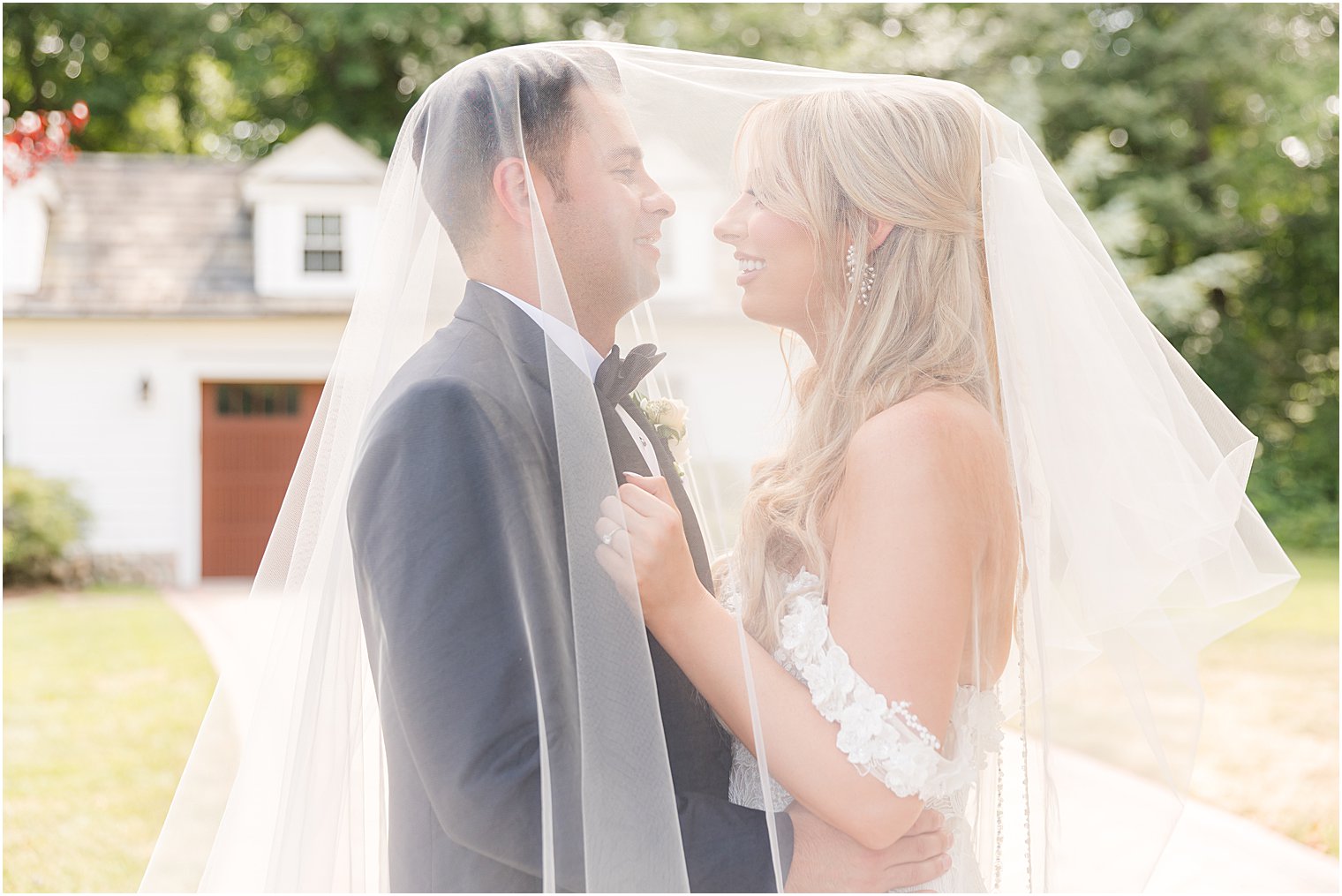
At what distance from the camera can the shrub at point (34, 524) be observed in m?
13.9

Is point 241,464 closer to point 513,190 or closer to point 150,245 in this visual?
point 150,245

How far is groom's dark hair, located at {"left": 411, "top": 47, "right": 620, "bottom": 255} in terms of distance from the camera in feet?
6.35

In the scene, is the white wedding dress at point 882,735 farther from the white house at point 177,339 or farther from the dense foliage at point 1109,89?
the dense foliage at point 1109,89

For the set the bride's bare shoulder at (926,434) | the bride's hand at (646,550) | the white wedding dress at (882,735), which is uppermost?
the bride's bare shoulder at (926,434)

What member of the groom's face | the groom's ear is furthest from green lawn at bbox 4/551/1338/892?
the groom's ear

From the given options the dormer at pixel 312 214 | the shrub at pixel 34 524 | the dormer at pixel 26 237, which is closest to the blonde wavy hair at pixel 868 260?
the shrub at pixel 34 524

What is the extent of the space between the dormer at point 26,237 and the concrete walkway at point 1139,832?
19.9 ft

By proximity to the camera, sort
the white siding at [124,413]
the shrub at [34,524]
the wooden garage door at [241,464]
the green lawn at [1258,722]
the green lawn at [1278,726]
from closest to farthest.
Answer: the green lawn at [1258,722] → the green lawn at [1278,726] → the shrub at [34,524] → the white siding at [124,413] → the wooden garage door at [241,464]

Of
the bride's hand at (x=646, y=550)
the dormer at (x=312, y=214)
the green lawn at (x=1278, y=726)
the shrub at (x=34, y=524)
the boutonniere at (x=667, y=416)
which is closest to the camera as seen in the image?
the bride's hand at (x=646, y=550)

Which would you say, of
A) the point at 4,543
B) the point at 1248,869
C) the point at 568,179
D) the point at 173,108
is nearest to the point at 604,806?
the point at 568,179

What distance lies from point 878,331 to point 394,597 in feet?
3.11

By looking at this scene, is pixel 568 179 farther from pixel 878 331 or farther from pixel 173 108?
pixel 173 108

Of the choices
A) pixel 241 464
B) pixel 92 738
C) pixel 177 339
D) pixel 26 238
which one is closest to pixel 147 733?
pixel 92 738

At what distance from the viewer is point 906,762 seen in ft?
5.81
